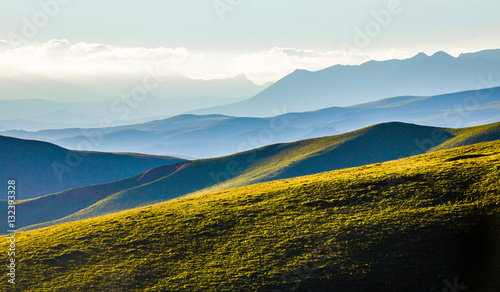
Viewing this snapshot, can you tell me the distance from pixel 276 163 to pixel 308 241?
135853 mm

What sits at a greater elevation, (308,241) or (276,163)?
(276,163)

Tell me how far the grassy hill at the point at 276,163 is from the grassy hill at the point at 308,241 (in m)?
98.6

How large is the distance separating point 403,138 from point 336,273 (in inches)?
5924

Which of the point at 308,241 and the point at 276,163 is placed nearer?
the point at 308,241

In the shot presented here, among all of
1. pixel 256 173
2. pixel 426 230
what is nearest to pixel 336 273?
pixel 426 230

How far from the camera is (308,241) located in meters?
37.7

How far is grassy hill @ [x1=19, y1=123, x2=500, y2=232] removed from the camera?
6078 inches

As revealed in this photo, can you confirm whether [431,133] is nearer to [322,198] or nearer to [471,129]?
[471,129]

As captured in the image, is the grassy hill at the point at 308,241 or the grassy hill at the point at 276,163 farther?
the grassy hill at the point at 276,163

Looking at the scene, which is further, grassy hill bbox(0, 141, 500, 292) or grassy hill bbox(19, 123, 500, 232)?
grassy hill bbox(19, 123, 500, 232)

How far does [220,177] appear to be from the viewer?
17512 centimetres

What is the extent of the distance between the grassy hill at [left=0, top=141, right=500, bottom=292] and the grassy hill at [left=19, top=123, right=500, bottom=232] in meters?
98.6

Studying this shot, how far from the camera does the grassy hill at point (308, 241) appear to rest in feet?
104

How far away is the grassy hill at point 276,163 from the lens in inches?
6078
